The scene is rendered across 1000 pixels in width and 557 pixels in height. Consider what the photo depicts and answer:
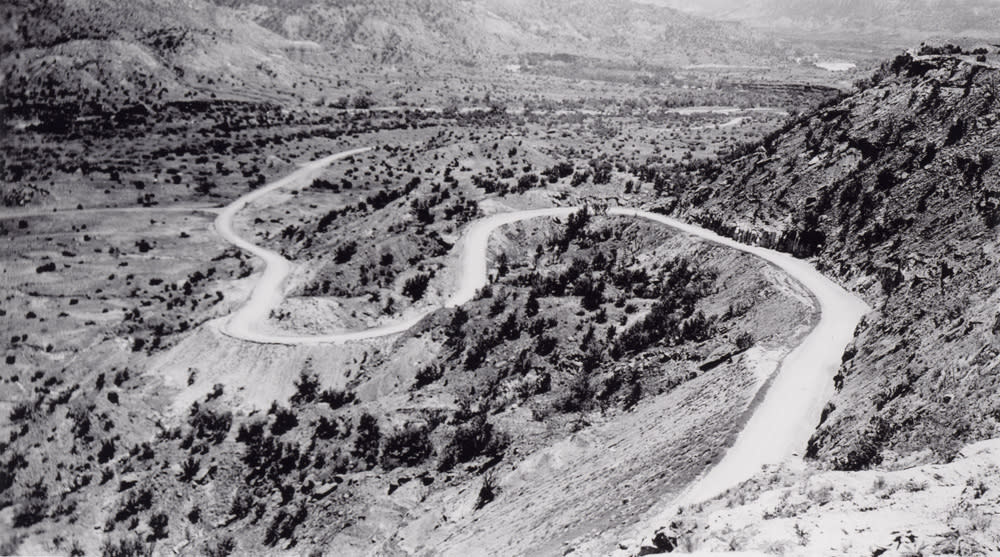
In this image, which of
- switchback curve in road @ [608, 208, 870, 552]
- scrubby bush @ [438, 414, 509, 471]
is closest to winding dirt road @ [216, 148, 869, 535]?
switchback curve in road @ [608, 208, 870, 552]

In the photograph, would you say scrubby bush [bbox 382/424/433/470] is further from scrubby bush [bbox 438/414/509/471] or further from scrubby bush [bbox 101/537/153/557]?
scrubby bush [bbox 101/537/153/557]

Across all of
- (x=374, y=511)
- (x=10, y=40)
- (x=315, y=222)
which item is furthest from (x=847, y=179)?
(x=10, y=40)

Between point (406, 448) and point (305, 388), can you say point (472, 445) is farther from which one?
point (305, 388)

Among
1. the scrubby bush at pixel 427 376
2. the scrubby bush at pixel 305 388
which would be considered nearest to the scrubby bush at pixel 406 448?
the scrubby bush at pixel 427 376

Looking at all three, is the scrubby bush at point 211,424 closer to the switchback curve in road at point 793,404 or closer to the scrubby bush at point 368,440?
the scrubby bush at point 368,440

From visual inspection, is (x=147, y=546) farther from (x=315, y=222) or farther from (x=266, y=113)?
(x=266, y=113)

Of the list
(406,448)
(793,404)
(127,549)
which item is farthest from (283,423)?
(793,404)
